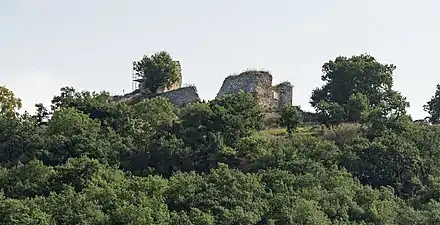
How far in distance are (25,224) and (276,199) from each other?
9.90 metres

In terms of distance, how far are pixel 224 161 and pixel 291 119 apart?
23.5ft

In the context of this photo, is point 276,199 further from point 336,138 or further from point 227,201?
point 336,138

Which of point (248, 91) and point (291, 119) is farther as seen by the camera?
point (248, 91)

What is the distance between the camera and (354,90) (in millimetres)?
54375

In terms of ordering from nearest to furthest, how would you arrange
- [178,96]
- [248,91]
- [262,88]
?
[248,91], [262,88], [178,96]

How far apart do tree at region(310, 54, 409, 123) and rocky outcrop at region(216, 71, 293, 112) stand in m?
2.35

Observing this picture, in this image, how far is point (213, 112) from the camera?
47.7 m

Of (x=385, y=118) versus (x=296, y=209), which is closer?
(x=296, y=209)

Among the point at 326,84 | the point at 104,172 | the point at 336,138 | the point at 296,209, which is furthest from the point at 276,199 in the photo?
the point at 326,84

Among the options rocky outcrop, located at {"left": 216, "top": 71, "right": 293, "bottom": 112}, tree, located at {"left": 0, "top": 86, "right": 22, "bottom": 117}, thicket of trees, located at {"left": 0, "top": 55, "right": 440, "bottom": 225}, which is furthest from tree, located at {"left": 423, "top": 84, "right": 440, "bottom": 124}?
tree, located at {"left": 0, "top": 86, "right": 22, "bottom": 117}

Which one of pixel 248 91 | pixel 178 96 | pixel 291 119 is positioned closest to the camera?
pixel 291 119

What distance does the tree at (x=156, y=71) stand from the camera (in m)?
57.8

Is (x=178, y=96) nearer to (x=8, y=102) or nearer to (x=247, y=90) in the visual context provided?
(x=247, y=90)

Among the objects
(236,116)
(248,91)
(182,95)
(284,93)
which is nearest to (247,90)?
(248,91)
